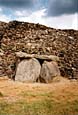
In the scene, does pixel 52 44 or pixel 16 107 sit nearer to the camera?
pixel 16 107

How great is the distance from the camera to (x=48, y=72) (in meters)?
20.6

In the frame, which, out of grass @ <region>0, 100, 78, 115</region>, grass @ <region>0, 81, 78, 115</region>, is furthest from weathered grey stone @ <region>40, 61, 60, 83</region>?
grass @ <region>0, 100, 78, 115</region>

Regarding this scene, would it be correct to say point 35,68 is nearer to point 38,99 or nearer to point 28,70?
point 28,70

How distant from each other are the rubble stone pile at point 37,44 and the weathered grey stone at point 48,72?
43.7 inches

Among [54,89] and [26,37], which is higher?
[26,37]

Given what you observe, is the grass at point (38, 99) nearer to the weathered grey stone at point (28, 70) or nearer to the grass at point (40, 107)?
the grass at point (40, 107)

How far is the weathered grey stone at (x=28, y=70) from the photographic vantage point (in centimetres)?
2044

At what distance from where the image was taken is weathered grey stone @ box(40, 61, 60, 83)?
20.4 metres

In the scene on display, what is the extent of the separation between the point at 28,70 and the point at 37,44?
390 cm

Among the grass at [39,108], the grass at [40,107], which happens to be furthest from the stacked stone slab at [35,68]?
the grass at [39,108]

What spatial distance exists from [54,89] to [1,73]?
5.13 metres

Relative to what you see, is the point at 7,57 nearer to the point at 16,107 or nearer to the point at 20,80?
the point at 20,80

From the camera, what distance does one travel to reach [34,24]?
89.4ft

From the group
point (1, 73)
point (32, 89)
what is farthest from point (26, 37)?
point (32, 89)
